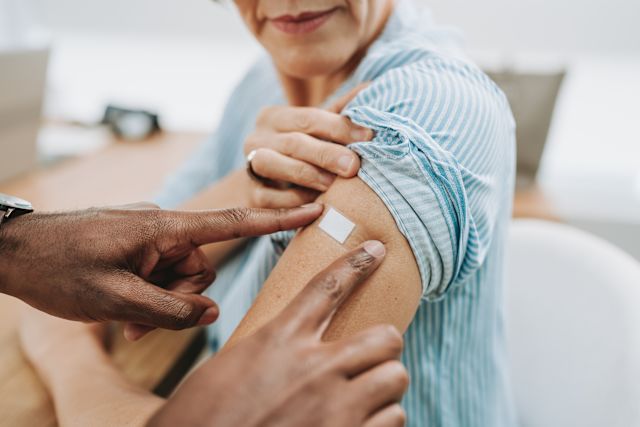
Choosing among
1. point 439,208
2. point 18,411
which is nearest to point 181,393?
point 439,208

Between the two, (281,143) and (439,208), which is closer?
(439,208)

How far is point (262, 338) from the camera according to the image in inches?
18.5

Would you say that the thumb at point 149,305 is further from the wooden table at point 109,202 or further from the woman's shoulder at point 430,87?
the woman's shoulder at point 430,87

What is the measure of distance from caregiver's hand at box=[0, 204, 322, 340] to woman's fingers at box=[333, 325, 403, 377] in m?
0.18

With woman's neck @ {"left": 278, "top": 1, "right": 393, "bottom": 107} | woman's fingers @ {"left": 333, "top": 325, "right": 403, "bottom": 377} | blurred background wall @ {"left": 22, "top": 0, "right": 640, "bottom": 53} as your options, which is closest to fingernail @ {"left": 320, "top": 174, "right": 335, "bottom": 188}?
woman's fingers @ {"left": 333, "top": 325, "right": 403, "bottom": 377}

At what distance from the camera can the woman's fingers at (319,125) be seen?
0.63 meters

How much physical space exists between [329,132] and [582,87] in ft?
6.85

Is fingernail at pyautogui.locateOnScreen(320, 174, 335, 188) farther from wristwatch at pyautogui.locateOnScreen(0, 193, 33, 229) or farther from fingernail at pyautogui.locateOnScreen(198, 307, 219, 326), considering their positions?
wristwatch at pyautogui.locateOnScreen(0, 193, 33, 229)

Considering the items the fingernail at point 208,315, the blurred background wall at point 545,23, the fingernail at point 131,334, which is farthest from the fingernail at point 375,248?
the blurred background wall at point 545,23

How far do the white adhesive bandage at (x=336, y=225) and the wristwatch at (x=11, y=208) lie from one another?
0.46 metres

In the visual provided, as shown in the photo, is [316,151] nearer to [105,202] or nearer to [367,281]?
[367,281]

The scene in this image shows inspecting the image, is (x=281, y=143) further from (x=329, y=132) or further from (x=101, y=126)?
(x=101, y=126)

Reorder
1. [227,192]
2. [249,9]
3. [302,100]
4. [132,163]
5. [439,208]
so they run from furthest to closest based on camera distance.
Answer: [132,163] < [302,100] < [227,192] < [249,9] < [439,208]

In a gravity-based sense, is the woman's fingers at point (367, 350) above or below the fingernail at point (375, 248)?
below
